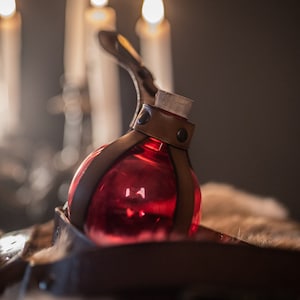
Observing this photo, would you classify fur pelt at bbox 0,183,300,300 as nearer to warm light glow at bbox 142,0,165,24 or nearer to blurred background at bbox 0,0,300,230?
warm light glow at bbox 142,0,165,24

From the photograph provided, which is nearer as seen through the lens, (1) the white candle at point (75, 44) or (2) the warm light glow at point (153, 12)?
(2) the warm light glow at point (153, 12)

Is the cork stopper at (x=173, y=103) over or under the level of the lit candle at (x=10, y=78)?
over

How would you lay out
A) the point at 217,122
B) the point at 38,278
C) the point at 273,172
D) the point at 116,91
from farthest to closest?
1. the point at 116,91
2. the point at 217,122
3. the point at 273,172
4. the point at 38,278

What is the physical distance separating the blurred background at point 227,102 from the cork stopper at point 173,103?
43.7 inches

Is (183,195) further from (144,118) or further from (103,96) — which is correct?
(103,96)

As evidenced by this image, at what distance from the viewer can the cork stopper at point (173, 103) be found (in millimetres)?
336

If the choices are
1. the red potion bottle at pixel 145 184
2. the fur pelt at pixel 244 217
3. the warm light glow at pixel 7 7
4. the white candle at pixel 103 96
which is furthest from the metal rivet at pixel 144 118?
the white candle at pixel 103 96

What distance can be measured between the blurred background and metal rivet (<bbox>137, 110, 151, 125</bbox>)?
110cm

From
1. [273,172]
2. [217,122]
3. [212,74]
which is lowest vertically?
[273,172]

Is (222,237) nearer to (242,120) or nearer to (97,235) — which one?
(97,235)

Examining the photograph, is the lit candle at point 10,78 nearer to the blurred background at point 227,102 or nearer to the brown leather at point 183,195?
the blurred background at point 227,102

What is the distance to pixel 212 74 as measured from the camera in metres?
1.68

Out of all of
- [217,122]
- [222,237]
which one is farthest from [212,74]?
[222,237]

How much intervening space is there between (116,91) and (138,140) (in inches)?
62.2
